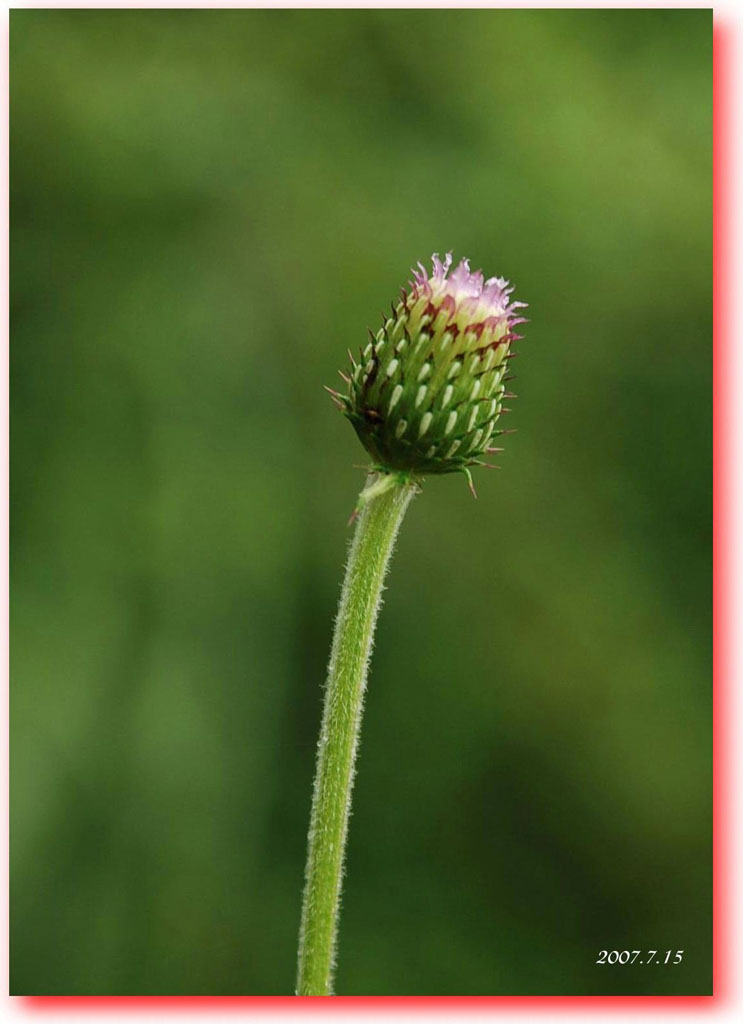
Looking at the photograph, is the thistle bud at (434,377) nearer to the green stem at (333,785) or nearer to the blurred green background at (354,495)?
the green stem at (333,785)

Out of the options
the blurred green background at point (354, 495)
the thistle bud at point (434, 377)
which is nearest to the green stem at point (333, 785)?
the thistle bud at point (434, 377)

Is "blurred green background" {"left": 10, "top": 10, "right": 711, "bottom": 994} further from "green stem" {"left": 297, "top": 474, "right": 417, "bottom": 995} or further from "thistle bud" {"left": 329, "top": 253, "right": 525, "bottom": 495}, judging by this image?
"green stem" {"left": 297, "top": 474, "right": 417, "bottom": 995}

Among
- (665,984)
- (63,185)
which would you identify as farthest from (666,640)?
(63,185)

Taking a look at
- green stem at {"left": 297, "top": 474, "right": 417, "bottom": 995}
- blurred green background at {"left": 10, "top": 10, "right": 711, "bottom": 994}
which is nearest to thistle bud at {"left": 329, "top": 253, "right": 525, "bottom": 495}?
green stem at {"left": 297, "top": 474, "right": 417, "bottom": 995}

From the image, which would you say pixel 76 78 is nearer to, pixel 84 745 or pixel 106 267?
pixel 106 267

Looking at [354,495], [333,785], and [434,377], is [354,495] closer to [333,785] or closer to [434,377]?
[434,377]

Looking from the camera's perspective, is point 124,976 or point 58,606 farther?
point 58,606

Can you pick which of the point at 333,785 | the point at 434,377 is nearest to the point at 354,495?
the point at 434,377
